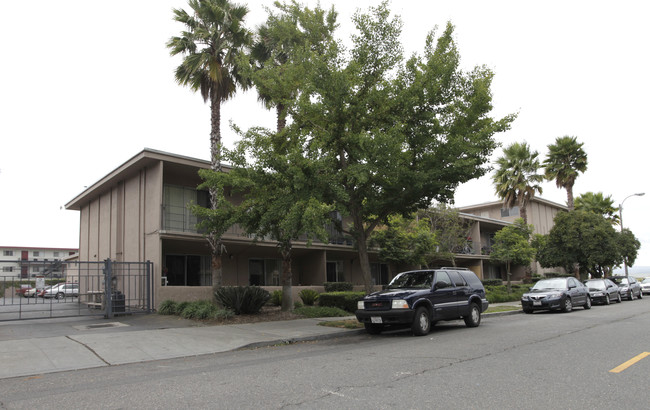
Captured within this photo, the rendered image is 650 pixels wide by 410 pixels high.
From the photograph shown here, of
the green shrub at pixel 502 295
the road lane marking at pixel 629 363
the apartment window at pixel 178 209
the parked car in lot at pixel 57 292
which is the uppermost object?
the apartment window at pixel 178 209

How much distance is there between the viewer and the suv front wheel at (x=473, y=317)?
517 inches

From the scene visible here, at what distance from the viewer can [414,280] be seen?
12.5 m

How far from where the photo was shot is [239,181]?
1150cm

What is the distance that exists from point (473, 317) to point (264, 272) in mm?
11949

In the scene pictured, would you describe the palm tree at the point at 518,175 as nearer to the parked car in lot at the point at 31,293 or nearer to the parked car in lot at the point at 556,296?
the parked car in lot at the point at 556,296

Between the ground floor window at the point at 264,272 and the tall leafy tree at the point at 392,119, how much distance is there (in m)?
9.80

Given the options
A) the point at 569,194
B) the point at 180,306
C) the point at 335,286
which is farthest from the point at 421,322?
the point at 569,194

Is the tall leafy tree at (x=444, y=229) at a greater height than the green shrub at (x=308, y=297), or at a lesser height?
greater

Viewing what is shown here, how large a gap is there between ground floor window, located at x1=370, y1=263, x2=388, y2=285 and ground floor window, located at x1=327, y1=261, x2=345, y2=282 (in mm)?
2999

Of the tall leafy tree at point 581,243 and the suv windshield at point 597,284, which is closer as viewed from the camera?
the suv windshield at point 597,284

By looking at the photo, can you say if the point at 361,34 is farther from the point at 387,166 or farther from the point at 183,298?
the point at 183,298

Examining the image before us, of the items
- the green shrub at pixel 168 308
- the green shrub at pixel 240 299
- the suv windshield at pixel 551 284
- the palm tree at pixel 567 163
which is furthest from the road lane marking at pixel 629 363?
the palm tree at pixel 567 163

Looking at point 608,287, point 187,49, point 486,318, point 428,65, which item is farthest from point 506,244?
point 187,49

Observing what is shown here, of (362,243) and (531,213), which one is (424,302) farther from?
(531,213)
